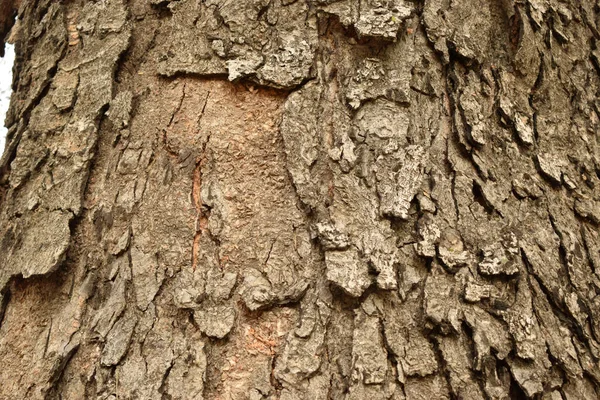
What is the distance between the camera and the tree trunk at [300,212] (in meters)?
1.29

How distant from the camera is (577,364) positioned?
4.43ft

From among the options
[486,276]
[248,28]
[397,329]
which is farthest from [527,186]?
[248,28]

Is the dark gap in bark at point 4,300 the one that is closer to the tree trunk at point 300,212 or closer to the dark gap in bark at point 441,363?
the tree trunk at point 300,212

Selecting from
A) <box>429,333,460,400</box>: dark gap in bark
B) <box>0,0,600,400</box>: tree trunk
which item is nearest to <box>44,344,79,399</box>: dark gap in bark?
<box>0,0,600,400</box>: tree trunk

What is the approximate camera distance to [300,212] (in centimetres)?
137

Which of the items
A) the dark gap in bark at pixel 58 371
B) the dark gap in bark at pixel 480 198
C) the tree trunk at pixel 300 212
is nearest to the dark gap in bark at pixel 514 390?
the tree trunk at pixel 300 212

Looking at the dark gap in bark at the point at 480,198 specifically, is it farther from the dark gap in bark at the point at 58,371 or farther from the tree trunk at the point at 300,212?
the dark gap in bark at the point at 58,371

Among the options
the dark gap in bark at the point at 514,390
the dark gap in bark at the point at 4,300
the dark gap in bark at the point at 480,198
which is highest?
the dark gap in bark at the point at 480,198

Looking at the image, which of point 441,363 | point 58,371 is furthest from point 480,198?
point 58,371

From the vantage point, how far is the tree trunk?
1.29m

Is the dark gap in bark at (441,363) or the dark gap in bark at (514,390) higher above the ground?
the dark gap in bark at (441,363)

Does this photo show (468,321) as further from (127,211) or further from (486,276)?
(127,211)

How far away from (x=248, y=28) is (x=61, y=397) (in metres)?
0.90

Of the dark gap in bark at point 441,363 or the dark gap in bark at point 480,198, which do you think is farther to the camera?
the dark gap in bark at point 480,198
